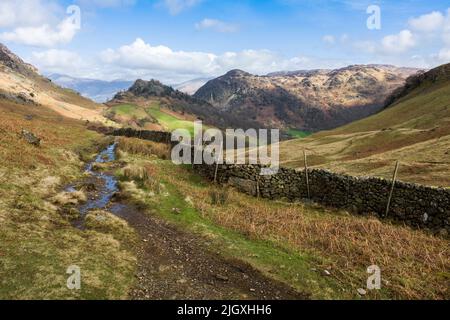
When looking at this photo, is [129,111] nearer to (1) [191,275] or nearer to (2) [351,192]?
(2) [351,192]

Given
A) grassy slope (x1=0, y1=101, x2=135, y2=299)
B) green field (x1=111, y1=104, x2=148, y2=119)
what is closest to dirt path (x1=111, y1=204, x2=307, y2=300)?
grassy slope (x1=0, y1=101, x2=135, y2=299)

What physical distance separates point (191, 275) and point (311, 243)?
20.6ft

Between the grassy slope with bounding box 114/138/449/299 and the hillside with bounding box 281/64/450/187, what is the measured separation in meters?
13.3

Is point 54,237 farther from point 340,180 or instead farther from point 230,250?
point 340,180

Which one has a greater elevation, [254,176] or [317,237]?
[254,176]

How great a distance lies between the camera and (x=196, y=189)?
27.5 metres

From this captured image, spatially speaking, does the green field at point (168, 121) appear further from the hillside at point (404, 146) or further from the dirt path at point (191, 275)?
the dirt path at point (191, 275)

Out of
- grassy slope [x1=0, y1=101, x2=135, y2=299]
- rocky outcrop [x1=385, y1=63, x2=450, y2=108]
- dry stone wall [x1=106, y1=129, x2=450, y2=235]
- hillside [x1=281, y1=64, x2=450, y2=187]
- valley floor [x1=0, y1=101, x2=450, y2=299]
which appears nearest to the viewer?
grassy slope [x1=0, y1=101, x2=135, y2=299]

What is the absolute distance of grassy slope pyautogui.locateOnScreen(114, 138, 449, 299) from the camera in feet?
43.0

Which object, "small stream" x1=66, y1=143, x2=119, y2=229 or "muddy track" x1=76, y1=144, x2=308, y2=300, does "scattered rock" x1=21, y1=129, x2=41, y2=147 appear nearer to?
"small stream" x1=66, y1=143, x2=119, y2=229

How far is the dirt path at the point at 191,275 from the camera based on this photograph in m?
12.2

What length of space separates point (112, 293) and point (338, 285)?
7.75 m

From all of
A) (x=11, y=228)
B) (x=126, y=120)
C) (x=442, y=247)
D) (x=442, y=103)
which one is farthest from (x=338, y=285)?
(x=126, y=120)

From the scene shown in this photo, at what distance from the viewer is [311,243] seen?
1686cm
